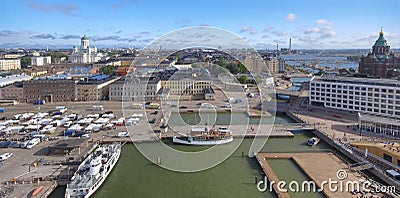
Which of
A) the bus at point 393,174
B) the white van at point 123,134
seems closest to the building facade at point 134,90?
the white van at point 123,134

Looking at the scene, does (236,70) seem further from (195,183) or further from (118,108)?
(195,183)

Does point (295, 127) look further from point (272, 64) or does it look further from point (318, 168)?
point (272, 64)

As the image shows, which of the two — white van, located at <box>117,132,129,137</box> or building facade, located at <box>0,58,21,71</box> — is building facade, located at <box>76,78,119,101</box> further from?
building facade, located at <box>0,58,21,71</box>

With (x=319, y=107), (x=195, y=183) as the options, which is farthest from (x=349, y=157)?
(x=319, y=107)

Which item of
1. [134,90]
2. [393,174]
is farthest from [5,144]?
[393,174]

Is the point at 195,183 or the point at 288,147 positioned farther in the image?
the point at 288,147

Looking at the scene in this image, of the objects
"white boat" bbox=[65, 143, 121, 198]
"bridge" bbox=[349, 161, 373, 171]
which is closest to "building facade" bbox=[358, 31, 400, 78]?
"bridge" bbox=[349, 161, 373, 171]
